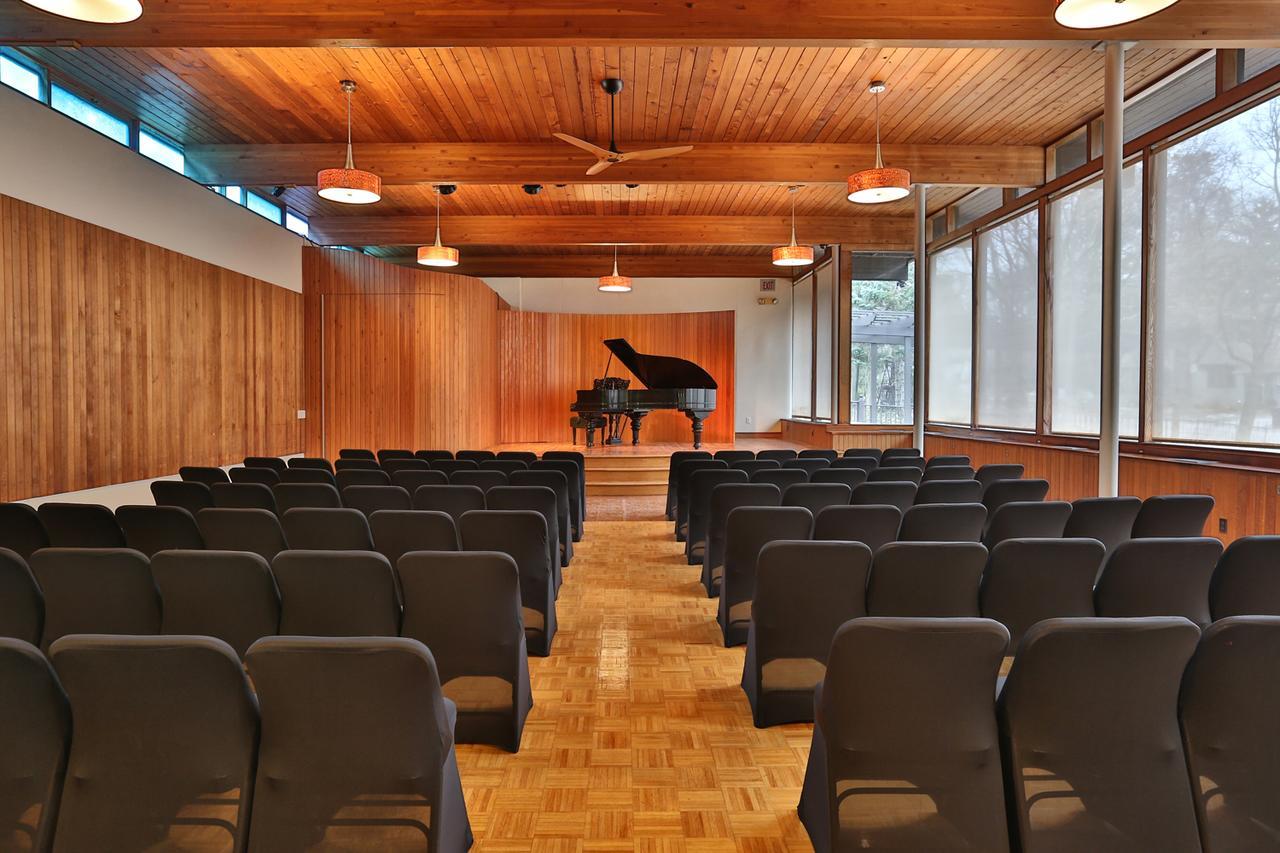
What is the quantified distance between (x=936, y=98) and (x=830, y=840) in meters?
7.52

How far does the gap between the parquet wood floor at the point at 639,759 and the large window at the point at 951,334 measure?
809 centimetres

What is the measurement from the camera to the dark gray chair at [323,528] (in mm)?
3375

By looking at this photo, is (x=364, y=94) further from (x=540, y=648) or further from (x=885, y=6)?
(x=540, y=648)

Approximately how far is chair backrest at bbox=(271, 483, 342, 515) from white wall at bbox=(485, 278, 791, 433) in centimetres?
1170

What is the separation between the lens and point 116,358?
22.6 feet

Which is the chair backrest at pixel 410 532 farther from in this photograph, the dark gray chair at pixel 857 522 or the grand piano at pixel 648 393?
the grand piano at pixel 648 393

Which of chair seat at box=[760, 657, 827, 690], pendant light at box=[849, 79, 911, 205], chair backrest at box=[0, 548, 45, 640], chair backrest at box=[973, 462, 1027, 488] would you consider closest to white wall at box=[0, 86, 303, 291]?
chair backrest at box=[0, 548, 45, 640]

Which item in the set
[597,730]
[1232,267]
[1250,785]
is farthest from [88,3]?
[1232,267]

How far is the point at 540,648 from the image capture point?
12.1 feet

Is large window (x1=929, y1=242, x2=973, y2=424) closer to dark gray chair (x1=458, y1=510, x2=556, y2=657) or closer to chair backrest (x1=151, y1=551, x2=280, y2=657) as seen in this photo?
dark gray chair (x1=458, y1=510, x2=556, y2=657)

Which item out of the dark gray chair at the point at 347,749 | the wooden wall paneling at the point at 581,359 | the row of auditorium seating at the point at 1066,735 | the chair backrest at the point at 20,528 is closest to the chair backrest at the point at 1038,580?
the row of auditorium seating at the point at 1066,735

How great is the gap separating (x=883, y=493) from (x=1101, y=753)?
2.83 meters

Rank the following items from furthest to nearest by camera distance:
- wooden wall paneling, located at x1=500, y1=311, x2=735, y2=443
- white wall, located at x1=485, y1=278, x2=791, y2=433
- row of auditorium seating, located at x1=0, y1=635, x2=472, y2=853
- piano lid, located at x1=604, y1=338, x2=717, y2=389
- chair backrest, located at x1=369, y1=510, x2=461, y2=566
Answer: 1. white wall, located at x1=485, y1=278, x2=791, y2=433
2. wooden wall paneling, located at x1=500, y1=311, x2=735, y2=443
3. piano lid, located at x1=604, y1=338, x2=717, y2=389
4. chair backrest, located at x1=369, y1=510, x2=461, y2=566
5. row of auditorium seating, located at x1=0, y1=635, x2=472, y2=853

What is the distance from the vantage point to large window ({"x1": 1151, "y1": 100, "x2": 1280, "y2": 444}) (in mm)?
5406
